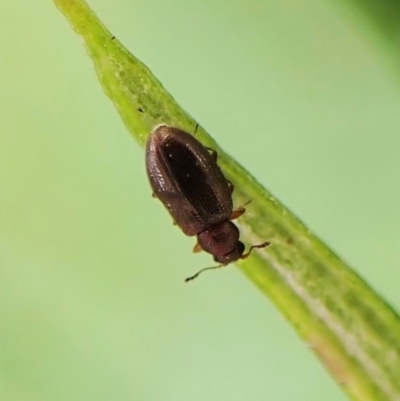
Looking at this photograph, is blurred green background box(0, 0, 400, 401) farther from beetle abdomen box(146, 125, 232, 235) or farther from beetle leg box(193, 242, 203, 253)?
beetle abdomen box(146, 125, 232, 235)

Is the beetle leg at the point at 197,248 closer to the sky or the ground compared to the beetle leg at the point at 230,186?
closer to the ground

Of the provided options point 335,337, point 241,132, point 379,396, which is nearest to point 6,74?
point 241,132

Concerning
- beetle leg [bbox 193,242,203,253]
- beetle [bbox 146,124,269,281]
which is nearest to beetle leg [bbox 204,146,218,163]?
beetle [bbox 146,124,269,281]

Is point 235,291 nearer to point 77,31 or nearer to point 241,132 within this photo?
point 241,132

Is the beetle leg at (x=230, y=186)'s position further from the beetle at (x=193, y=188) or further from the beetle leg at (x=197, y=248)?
the beetle leg at (x=197, y=248)

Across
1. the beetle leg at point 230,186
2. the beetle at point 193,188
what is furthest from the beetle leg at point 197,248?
the beetle leg at point 230,186

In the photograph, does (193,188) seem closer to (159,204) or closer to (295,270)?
(159,204)

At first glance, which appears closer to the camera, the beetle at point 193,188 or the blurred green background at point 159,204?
the beetle at point 193,188
